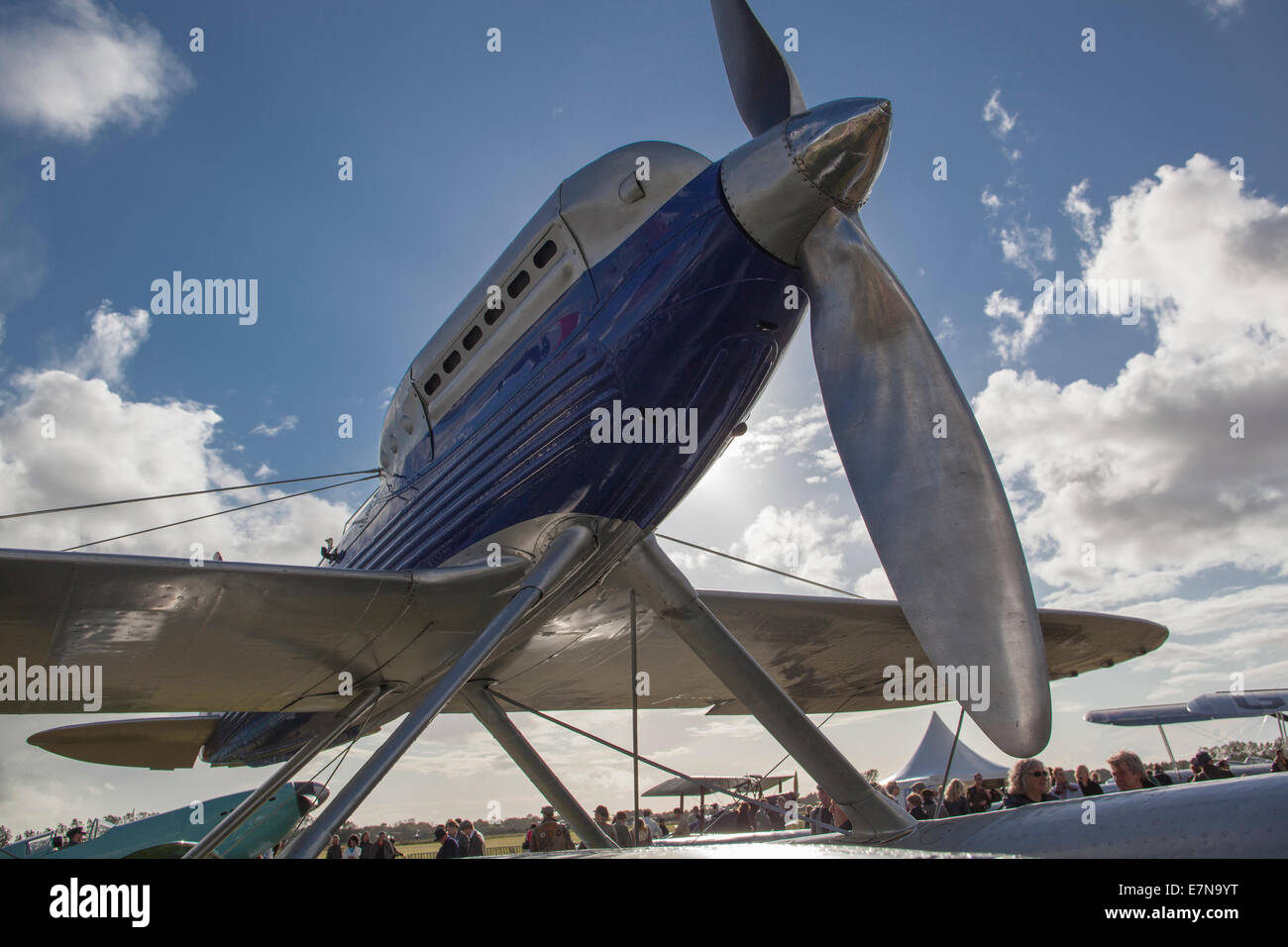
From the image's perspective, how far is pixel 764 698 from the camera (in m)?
5.79

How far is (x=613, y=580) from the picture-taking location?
20.2 feet

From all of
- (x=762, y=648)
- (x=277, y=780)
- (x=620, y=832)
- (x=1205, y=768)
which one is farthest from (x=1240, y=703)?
(x=277, y=780)

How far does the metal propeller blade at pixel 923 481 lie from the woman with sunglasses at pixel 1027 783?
2775 millimetres

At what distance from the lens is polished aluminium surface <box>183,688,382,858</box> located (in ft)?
16.0

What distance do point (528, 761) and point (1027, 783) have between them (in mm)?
3984

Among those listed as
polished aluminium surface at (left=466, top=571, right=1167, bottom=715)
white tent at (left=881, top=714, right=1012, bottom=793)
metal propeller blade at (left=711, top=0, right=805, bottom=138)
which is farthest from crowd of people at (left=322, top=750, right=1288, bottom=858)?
white tent at (left=881, top=714, right=1012, bottom=793)

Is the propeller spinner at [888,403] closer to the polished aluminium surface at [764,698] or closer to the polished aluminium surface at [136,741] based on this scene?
the polished aluminium surface at [764,698]

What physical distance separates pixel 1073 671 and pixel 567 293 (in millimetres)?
7225

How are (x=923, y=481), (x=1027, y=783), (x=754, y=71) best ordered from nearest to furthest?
1. (x=923, y=481)
2. (x=754, y=71)
3. (x=1027, y=783)

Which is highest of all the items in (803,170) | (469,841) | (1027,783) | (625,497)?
(803,170)

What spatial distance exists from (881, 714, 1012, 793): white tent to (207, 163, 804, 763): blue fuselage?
28.0 meters

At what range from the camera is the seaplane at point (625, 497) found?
4102 millimetres

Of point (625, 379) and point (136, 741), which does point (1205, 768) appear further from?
point (136, 741)

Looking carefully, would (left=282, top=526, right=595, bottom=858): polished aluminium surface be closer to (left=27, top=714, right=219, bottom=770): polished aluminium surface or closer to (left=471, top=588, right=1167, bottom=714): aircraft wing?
(left=471, top=588, right=1167, bottom=714): aircraft wing
